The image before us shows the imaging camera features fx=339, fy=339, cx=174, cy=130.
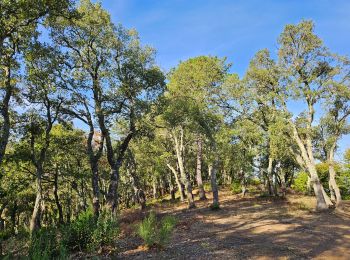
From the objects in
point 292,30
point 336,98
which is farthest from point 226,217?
point 292,30

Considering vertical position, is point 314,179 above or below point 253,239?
above

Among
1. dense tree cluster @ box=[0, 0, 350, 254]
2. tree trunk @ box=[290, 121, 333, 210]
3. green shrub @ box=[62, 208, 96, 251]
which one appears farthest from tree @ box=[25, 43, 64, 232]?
tree trunk @ box=[290, 121, 333, 210]

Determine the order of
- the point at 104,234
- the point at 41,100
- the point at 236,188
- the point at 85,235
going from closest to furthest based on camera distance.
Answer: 1. the point at 104,234
2. the point at 85,235
3. the point at 41,100
4. the point at 236,188

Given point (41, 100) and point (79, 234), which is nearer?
point (79, 234)

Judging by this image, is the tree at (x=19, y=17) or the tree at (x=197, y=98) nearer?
the tree at (x=19, y=17)

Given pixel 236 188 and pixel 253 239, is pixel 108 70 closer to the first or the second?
pixel 253 239

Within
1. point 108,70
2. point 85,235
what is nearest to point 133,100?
point 108,70

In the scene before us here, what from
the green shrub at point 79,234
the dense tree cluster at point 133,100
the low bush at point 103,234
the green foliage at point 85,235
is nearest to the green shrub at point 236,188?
the dense tree cluster at point 133,100

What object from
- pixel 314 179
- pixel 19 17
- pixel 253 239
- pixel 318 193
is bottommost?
pixel 253 239

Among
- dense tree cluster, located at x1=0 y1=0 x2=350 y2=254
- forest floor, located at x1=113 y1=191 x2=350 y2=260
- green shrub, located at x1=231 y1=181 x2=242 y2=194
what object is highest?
dense tree cluster, located at x1=0 y1=0 x2=350 y2=254

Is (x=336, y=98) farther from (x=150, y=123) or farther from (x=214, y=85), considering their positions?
(x=150, y=123)

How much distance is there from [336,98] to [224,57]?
1163 cm

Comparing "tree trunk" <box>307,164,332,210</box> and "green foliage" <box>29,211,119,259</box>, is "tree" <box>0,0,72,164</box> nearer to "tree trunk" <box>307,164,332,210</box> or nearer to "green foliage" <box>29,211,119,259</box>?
"green foliage" <box>29,211,119,259</box>

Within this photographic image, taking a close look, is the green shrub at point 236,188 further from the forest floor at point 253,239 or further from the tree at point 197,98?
the forest floor at point 253,239
